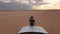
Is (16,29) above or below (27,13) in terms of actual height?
below

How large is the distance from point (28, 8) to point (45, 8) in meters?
0.20

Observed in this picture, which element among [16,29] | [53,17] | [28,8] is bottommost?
[16,29]

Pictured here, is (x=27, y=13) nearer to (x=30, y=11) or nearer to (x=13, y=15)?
(x=30, y=11)

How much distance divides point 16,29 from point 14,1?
337 mm

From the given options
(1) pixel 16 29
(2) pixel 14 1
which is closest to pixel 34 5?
(2) pixel 14 1

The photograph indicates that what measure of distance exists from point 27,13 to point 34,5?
0.42ft

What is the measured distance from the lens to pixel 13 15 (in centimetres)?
183

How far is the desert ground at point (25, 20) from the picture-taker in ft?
6.01

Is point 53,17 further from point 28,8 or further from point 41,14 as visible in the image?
point 28,8

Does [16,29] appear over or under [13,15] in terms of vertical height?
under

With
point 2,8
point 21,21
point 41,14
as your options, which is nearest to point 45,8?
point 41,14

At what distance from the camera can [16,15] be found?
6.02ft

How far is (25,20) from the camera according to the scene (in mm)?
1848

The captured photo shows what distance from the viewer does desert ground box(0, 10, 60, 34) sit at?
1833 millimetres
